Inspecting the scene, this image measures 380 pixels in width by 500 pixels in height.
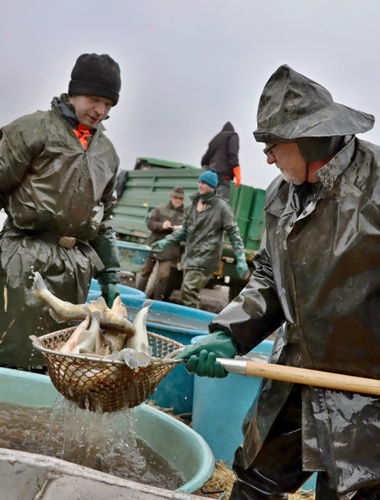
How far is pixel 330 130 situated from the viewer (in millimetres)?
2570

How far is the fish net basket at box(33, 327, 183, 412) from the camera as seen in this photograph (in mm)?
2988

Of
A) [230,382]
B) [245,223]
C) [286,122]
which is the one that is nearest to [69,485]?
[286,122]

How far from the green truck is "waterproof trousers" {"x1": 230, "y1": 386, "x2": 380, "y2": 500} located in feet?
28.5

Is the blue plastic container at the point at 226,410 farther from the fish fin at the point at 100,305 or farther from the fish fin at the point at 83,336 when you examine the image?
the fish fin at the point at 83,336

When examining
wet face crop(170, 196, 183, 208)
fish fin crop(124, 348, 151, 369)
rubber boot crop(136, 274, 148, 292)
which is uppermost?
wet face crop(170, 196, 183, 208)

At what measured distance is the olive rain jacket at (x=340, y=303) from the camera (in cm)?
257

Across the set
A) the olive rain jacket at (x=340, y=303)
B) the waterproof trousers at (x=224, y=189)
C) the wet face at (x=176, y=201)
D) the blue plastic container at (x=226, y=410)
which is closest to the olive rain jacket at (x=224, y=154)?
the waterproof trousers at (x=224, y=189)

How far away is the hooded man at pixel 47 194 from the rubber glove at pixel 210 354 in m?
1.81

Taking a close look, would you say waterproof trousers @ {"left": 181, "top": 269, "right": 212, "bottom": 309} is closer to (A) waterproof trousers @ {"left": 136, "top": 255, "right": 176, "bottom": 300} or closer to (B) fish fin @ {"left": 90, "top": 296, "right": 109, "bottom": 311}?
(A) waterproof trousers @ {"left": 136, "top": 255, "right": 176, "bottom": 300}

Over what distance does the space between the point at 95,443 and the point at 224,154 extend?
985 centimetres

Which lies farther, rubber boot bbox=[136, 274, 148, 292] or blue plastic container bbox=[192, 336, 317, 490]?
rubber boot bbox=[136, 274, 148, 292]

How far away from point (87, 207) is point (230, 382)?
4.85 feet

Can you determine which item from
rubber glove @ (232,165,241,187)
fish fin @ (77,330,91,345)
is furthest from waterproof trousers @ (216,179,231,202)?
fish fin @ (77,330,91,345)

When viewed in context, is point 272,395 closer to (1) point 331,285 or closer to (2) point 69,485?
(1) point 331,285
